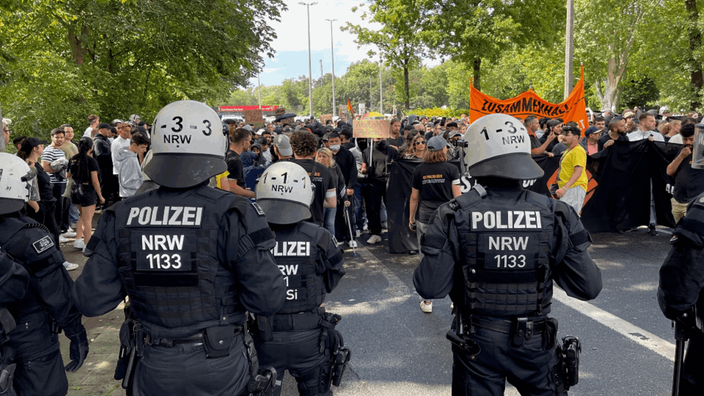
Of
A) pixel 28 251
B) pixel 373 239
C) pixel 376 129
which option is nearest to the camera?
pixel 28 251

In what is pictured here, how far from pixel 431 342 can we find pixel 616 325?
192cm

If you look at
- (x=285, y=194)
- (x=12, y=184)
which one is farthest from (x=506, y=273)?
(x=12, y=184)

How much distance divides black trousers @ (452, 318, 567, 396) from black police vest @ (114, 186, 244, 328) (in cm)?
132

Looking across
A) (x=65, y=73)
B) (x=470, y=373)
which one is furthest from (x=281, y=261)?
(x=65, y=73)

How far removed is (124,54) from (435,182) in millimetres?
13342

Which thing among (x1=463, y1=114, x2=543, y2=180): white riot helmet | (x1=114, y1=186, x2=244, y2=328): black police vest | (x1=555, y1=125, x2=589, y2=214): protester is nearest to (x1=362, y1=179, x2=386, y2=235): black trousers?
(x1=555, y1=125, x2=589, y2=214): protester

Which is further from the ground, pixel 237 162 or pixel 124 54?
pixel 124 54

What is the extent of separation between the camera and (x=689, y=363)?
2.85 meters

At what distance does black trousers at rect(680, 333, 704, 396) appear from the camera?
2.78 m

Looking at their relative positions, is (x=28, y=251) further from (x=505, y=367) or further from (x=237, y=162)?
(x=237, y=162)

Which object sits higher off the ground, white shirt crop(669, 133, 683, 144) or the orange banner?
the orange banner

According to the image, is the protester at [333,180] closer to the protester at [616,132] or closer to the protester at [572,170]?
the protester at [572,170]

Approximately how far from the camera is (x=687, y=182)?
6930 mm

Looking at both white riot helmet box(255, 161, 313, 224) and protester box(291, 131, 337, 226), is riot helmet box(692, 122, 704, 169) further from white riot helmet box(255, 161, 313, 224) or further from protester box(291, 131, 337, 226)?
protester box(291, 131, 337, 226)
